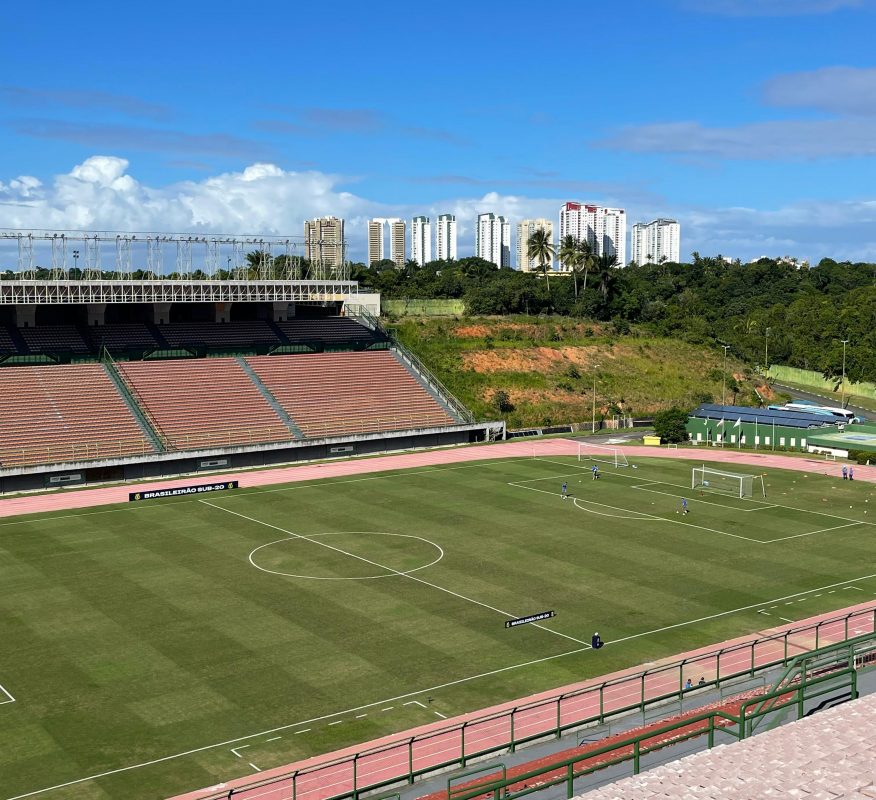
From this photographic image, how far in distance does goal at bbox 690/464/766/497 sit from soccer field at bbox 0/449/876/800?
3.56 ft

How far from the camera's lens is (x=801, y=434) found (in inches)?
3563

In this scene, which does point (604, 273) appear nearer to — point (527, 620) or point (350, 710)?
point (527, 620)

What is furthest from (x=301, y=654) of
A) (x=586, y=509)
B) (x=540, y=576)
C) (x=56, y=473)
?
(x=56, y=473)

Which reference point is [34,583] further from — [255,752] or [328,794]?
[328,794]

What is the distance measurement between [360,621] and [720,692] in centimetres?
1552

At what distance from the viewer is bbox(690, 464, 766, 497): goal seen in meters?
70.7

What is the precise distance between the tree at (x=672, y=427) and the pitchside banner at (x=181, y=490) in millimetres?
40896

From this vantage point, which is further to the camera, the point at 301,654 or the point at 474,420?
the point at 474,420

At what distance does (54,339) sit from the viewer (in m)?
89.2

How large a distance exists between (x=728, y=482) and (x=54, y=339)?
57161 millimetres

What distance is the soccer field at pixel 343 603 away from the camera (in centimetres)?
3300

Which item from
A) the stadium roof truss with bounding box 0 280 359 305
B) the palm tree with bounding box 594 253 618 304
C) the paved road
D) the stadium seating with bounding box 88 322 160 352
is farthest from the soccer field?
the palm tree with bounding box 594 253 618 304

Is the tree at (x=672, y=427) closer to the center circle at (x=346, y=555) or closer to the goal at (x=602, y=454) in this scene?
the goal at (x=602, y=454)

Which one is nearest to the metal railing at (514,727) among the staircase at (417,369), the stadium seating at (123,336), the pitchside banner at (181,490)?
the pitchside banner at (181,490)
